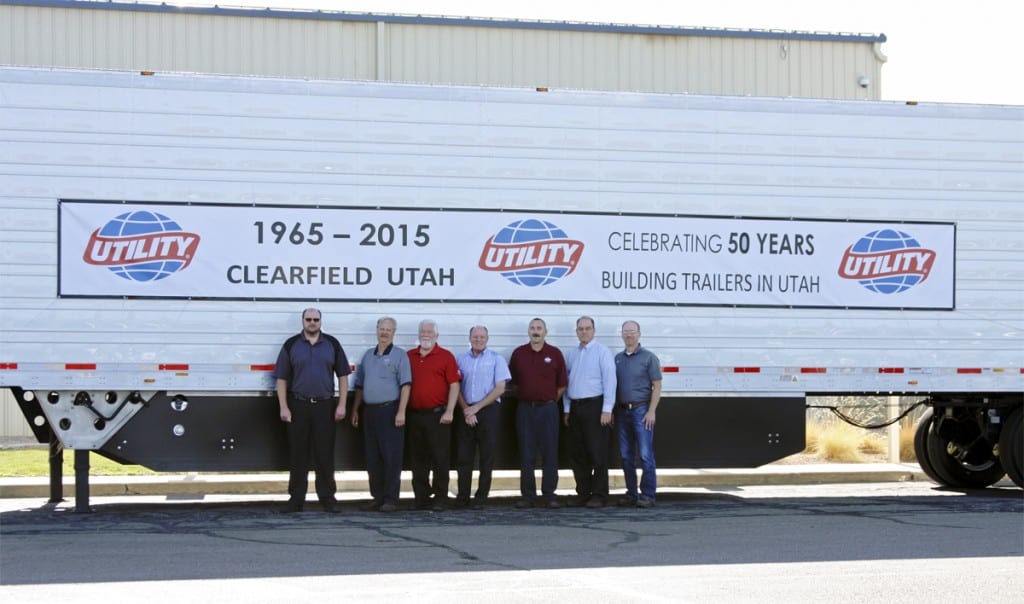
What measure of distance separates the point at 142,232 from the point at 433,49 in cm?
913

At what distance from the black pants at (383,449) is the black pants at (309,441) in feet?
1.10

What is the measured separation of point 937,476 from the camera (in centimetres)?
1459

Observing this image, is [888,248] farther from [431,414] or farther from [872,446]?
[872,446]

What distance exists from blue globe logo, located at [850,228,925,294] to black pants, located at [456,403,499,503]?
3.72 meters

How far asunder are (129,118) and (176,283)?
145cm

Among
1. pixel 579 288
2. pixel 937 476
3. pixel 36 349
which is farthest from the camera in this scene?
pixel 937 476

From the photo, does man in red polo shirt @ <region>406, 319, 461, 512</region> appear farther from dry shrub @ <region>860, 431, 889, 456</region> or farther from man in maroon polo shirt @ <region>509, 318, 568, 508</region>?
dry shrub @ <region>860, 431, 889, 456</region>

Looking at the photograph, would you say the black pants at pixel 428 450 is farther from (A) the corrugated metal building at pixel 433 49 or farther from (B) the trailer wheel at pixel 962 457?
(A) the corrugated metal building at pixel 433 49

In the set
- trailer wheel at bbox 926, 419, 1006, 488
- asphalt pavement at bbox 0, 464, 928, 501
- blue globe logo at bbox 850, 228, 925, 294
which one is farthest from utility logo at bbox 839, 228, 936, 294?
asphalt pavement at bbox 0, 464, 928, 501

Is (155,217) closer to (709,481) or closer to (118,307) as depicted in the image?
(118,307)

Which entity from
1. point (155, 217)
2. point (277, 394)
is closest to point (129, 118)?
point (155, 217)

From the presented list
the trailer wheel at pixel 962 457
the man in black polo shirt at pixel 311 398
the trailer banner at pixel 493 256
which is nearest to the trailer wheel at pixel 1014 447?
the trailer wheel at pixel 962 457

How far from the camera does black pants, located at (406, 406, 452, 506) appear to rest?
12.2 metres

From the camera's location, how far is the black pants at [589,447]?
12.4 m
